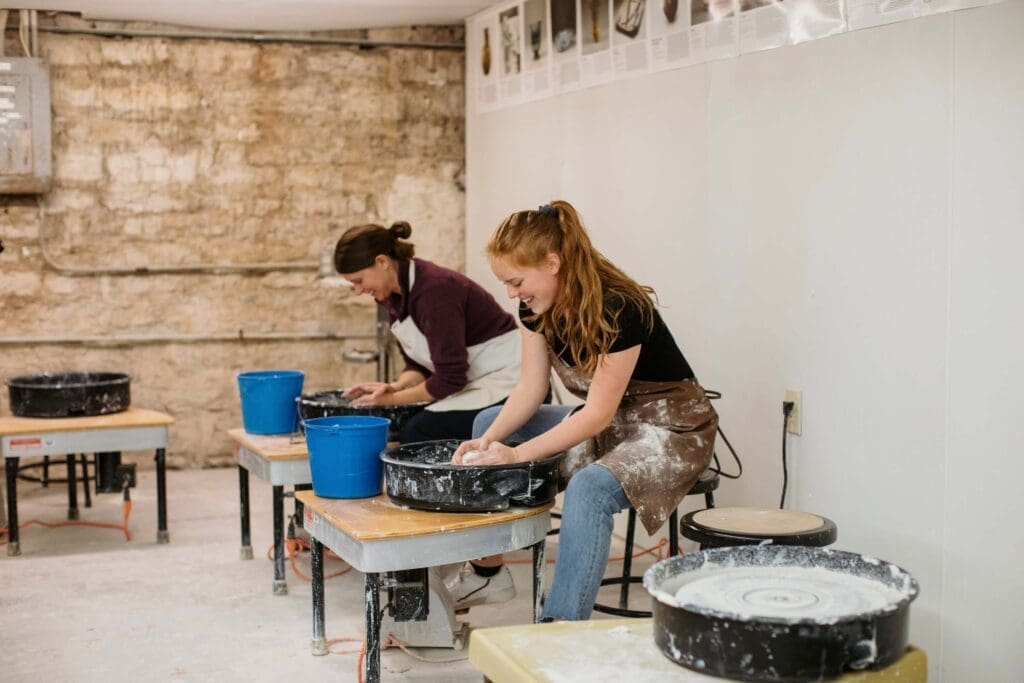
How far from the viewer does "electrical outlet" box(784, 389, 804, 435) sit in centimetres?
347

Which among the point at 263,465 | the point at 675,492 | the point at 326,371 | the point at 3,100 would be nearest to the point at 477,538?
the point at 675,492

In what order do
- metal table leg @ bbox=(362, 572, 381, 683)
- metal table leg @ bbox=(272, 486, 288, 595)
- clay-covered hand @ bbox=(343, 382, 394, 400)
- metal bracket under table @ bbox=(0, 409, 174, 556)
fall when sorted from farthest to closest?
metal bracket under table @ bbox=(0, 409, 174, 556) < clay-covered hand @ bbox=(343, 382, 394, 400) < metal table leg @ bbox=(272, 486, 288, 595) < metal table leg @ bbox=(362, 572, 381, 683)

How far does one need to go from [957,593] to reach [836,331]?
2.65 feet

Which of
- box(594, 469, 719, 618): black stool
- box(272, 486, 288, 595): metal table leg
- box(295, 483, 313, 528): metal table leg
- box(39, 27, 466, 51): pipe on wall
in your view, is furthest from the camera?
box(39, 27, 466, 51): pipe on wall

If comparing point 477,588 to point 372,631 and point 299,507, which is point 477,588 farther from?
point 299,507

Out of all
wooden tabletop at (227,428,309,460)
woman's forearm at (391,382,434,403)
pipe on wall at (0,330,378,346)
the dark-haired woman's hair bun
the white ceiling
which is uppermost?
the white ceiling

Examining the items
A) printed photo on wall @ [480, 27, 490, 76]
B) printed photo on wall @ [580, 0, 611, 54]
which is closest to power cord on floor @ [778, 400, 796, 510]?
printed photo on wall @ [580, 0, 611, 54]

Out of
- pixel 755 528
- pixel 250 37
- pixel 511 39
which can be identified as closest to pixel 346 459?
pixel 755 528

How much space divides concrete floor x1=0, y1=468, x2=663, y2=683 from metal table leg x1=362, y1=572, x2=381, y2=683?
405 mm

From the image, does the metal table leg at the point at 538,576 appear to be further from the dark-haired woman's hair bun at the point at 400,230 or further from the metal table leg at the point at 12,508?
the metal table leg at the point at 12,508

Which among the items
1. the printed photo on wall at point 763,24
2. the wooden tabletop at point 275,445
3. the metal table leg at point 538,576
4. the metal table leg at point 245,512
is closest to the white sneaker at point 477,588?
the metal table leg at point 538,576

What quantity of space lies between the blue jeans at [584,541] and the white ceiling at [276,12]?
3.38 m

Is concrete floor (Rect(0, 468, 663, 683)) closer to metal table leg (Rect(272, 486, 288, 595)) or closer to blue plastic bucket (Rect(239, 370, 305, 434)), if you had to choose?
metal table leg (Rect(272, 486, 288, 595))

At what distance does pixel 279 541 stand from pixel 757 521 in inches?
68.4
